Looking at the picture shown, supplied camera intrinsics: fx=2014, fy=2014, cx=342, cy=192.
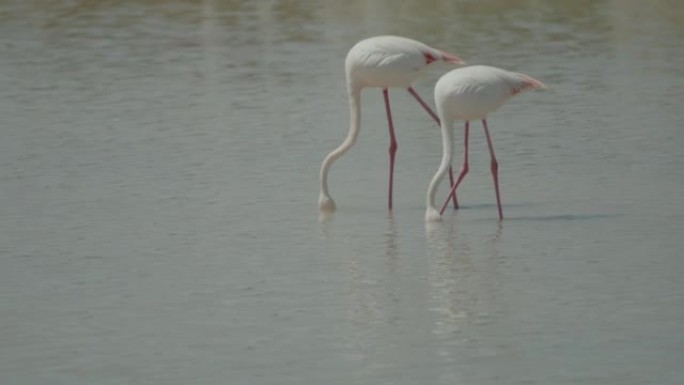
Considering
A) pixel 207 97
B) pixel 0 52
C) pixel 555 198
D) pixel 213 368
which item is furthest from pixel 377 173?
pixel 0 52

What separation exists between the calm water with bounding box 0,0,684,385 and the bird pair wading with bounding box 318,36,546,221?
18cm

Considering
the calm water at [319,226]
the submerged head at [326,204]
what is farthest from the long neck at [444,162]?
the submerged head at [326,204]

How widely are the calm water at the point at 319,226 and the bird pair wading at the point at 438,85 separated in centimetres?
18

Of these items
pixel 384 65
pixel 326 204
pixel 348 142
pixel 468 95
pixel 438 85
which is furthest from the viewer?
pixel 348 142

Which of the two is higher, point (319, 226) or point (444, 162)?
point (444, 162)

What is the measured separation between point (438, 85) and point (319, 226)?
34.5 inches

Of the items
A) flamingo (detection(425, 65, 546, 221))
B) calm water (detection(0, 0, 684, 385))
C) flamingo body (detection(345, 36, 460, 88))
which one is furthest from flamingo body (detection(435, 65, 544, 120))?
calm water (detection(0, 0, 684, 385))

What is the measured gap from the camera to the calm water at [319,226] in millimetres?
7004

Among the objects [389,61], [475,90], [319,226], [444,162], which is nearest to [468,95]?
[475,90]

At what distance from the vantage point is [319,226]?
9.59m

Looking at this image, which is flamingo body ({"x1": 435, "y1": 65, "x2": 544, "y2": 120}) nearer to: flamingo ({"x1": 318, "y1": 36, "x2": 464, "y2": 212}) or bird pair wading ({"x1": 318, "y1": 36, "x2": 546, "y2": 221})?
bird pair wading ({"x1": 318, "y1": 36, "x2": 546, "y2": 221})

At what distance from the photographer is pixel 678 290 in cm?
791

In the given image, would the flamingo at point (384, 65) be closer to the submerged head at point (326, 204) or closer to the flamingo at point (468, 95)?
the submerged head at point (326, 204)

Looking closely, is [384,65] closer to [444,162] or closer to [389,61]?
[389,61]
